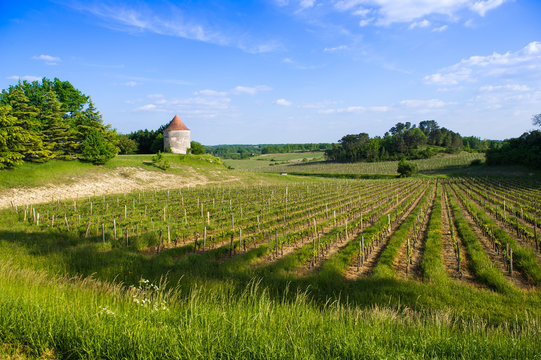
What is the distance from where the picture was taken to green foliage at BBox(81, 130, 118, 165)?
39.4 metres

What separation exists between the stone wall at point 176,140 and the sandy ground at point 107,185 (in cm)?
1382

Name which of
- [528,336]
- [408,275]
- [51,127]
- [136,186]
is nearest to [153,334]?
[528,336]

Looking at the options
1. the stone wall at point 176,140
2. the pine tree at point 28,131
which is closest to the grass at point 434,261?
the pine tree at point 28,131

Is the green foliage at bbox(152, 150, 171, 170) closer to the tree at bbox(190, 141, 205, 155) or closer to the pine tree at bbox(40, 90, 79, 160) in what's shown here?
the pine tree at bbox(40, 90, 79, 160)

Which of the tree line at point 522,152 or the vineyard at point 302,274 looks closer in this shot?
the vineyard at point 302,274

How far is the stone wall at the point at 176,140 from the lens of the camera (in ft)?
204

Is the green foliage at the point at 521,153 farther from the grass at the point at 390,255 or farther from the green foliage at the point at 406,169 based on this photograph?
the grass at the point at 390,255

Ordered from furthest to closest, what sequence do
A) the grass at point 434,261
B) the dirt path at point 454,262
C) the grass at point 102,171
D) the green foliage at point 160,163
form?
the green foliage at point 160,163
the grass at point 102,171
the dirt path at point 454,262
the grass at point 434,261

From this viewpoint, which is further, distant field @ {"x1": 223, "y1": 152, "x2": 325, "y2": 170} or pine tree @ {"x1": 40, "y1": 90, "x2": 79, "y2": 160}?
distant field @ {"x1": 223, "y1": 152, "x2": 325, "y2": 170}

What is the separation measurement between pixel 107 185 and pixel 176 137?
93.2ft

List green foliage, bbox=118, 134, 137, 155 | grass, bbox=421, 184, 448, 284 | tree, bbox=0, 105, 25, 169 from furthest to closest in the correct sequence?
green foliage, bbox=118, 134, 137, 155 → tree, bbox=0, 105, 25, 169 → grass, bbox=421, 184, 448, 284

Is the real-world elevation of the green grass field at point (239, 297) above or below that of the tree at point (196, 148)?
below

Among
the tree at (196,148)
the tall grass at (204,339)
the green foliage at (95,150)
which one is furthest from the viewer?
the tree at (196,148)

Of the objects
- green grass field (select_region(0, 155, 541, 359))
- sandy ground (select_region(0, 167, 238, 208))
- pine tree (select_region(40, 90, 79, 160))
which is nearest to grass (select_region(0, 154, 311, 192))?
sandy ground (select_region(0, 167, 238, 208))
